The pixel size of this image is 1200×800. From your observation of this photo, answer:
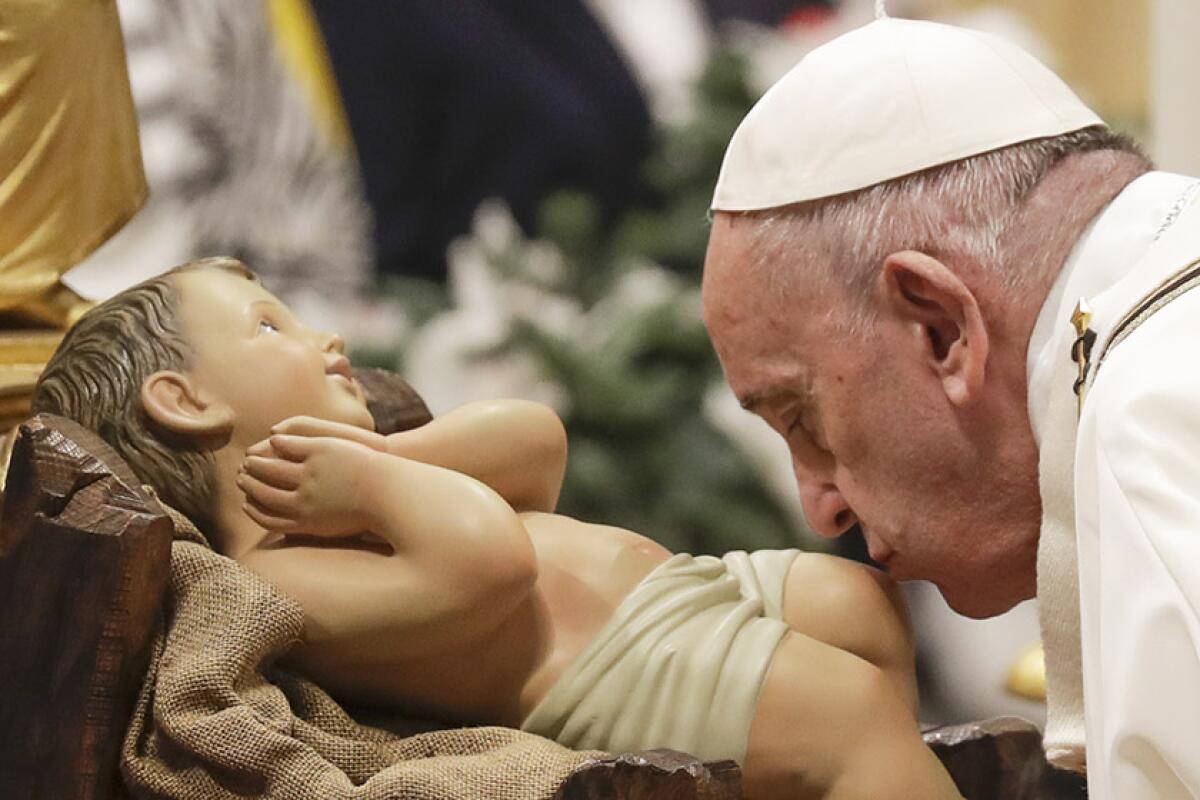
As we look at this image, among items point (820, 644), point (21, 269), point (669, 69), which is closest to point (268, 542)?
point (820, 644)

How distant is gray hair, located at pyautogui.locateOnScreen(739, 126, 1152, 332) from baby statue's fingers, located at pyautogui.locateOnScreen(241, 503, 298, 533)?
404mm

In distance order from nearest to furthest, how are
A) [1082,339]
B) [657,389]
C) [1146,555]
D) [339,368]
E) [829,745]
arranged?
[1146,555] < [1082,339] < [829,745] < [339,368] < [657,389]

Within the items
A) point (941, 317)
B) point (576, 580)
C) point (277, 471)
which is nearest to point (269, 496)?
point (277, 471)

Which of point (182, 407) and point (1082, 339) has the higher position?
point (1082, 339)

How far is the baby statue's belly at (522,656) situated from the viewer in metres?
1.27

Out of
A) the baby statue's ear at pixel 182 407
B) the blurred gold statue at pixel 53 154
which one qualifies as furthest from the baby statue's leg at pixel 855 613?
the blurred gold statue at pixel 53 154

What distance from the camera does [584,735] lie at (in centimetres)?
124

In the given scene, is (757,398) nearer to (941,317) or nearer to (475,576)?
(941,317)

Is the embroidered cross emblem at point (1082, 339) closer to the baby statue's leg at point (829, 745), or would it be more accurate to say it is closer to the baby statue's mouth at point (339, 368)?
the baby statue's leg at point (829, 745)

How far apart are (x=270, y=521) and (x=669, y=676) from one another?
12.6 inches

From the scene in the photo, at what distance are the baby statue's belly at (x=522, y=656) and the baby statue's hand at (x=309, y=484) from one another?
0.39ft

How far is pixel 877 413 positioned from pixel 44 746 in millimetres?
642

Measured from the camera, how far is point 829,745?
1.21 m

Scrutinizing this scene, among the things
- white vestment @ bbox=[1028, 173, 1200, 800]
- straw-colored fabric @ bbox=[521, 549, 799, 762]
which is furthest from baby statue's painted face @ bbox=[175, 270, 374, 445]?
white vestment @ bbox=[1028, 173, 1200, 800]
